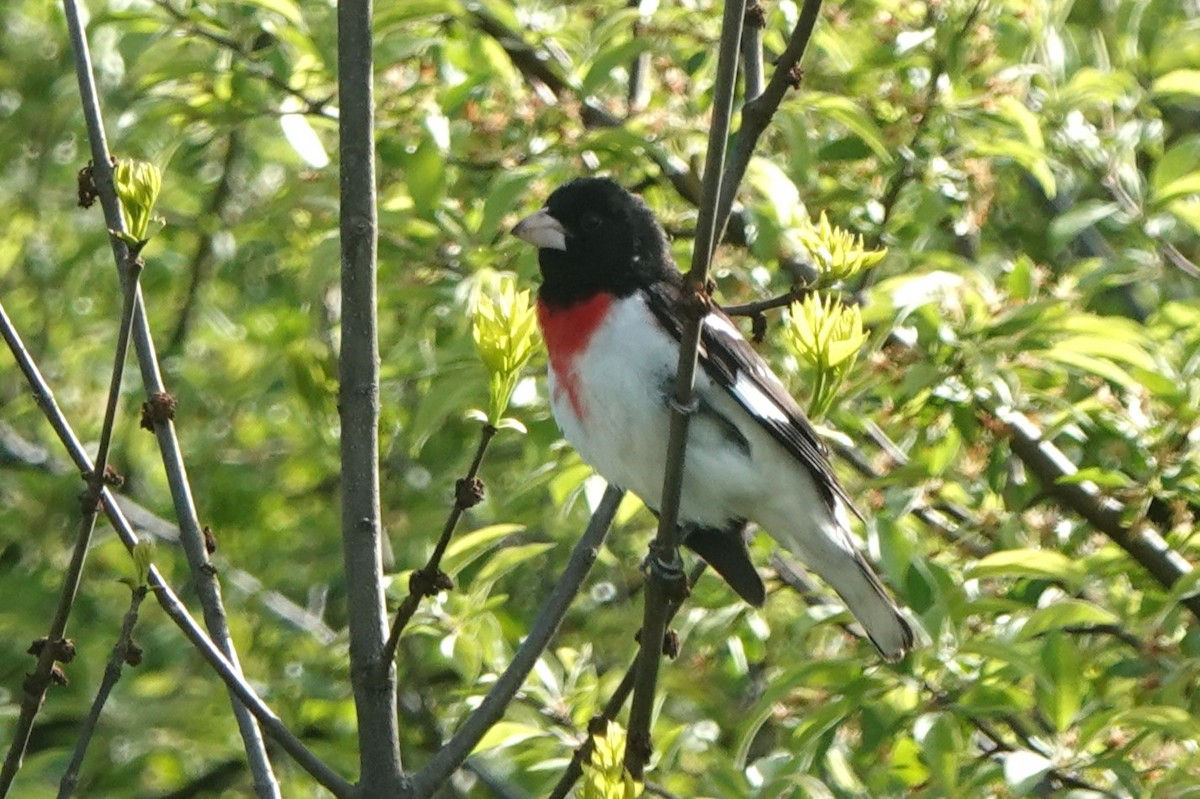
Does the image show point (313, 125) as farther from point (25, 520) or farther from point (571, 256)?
point (25, 520)

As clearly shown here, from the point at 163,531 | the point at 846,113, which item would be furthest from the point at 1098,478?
the point at 163,531

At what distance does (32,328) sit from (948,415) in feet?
12.3

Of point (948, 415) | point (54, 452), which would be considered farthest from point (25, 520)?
point (948, 415)

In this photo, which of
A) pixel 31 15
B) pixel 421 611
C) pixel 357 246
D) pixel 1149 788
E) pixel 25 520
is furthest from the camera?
pixel 31 15

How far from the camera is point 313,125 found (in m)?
4.06

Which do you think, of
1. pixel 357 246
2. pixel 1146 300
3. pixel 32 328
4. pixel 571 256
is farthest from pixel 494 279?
pixel 32 328

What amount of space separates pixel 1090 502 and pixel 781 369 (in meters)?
0.81

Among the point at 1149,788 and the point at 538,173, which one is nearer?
the point at 1149,788

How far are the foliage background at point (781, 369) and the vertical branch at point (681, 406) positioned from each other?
0.72 metres

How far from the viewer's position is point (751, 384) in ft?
11.4

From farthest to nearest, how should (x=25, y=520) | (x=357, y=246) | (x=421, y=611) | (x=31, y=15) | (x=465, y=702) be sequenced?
(x=31, y=15)
(x=25, y=520)
(x=465, y=702)
(x=421, y=611)
(x=357, y=246)

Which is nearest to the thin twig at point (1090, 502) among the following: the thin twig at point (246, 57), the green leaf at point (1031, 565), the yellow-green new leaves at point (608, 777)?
the green leaf at point (1031, 565)

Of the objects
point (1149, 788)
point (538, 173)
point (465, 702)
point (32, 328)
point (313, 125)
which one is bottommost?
point (1149, 788)

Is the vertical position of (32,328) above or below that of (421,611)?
above
